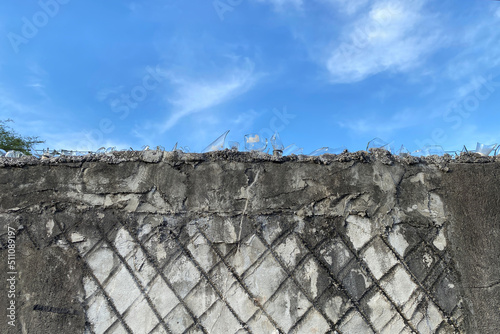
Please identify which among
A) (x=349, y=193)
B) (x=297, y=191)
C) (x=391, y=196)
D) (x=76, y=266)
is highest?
(x=76, y=266)

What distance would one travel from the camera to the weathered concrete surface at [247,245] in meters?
2.07

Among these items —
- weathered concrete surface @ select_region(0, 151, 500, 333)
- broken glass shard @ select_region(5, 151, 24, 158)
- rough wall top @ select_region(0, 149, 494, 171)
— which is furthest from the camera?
broken glass shard @ select_region(5, 151, 24, 158)

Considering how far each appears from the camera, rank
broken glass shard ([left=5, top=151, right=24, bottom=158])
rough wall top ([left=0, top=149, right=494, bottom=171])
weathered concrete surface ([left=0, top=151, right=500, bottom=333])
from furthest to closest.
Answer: broken glass shard ([left=5, top=151, right=24, bottom=158])
rough wall top ([left=0, top=149, right=494, bottom=171])
weathered concrete surface ([left=0, top=151, right=500, bottom=333])

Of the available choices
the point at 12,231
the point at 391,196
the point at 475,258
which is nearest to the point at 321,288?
the point at 391,196

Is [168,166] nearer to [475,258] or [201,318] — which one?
[201,318]

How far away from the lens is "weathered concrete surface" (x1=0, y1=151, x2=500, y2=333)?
2068mm

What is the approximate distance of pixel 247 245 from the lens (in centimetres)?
211

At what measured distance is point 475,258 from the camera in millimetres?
2166

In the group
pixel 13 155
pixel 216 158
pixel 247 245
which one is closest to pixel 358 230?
pixel 247 245

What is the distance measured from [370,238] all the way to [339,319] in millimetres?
544

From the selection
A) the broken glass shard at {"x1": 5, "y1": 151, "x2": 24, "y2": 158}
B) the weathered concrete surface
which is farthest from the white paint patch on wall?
the broken glass shard at {"x1": 5, "y1": 151, "x2": 24, "y2": 158}

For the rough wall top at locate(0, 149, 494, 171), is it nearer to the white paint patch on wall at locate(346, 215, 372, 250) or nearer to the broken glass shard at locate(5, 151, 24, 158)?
the broken glass shard at locate(5, 151, 24, 158)

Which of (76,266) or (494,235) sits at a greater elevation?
(76,266)

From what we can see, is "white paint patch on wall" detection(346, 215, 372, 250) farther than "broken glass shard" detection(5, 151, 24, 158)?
No
